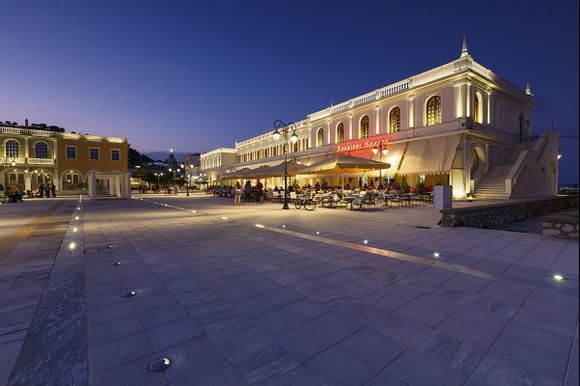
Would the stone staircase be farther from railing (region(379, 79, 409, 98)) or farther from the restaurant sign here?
railing (region(379, 79, 409, 98))

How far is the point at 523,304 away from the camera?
389cm

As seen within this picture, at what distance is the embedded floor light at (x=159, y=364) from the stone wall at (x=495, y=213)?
793 cm

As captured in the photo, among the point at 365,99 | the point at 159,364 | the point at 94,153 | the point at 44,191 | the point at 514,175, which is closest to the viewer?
the point at 159,364

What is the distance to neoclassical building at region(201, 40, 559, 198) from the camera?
21.3 meters

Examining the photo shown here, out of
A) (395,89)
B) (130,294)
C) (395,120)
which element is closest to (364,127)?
(395,120)

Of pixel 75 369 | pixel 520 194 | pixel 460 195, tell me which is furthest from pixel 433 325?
pixel 520 194

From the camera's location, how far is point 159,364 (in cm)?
281

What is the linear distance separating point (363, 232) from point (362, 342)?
5625 millimetres

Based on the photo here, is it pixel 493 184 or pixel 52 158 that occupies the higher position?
pixel 52 158

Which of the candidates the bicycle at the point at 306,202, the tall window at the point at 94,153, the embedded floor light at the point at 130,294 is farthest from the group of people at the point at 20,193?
the embedded floor light at the point at 130,294

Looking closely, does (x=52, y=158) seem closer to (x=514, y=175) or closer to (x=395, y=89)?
(x=395, y=89)

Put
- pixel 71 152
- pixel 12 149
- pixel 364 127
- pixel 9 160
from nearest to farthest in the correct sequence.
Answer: pixel 364 127
pixel 9 160
pixel 12 149
pixel 71 152

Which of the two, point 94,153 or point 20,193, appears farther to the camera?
point 94,153

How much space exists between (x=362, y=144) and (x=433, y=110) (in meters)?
6.90
